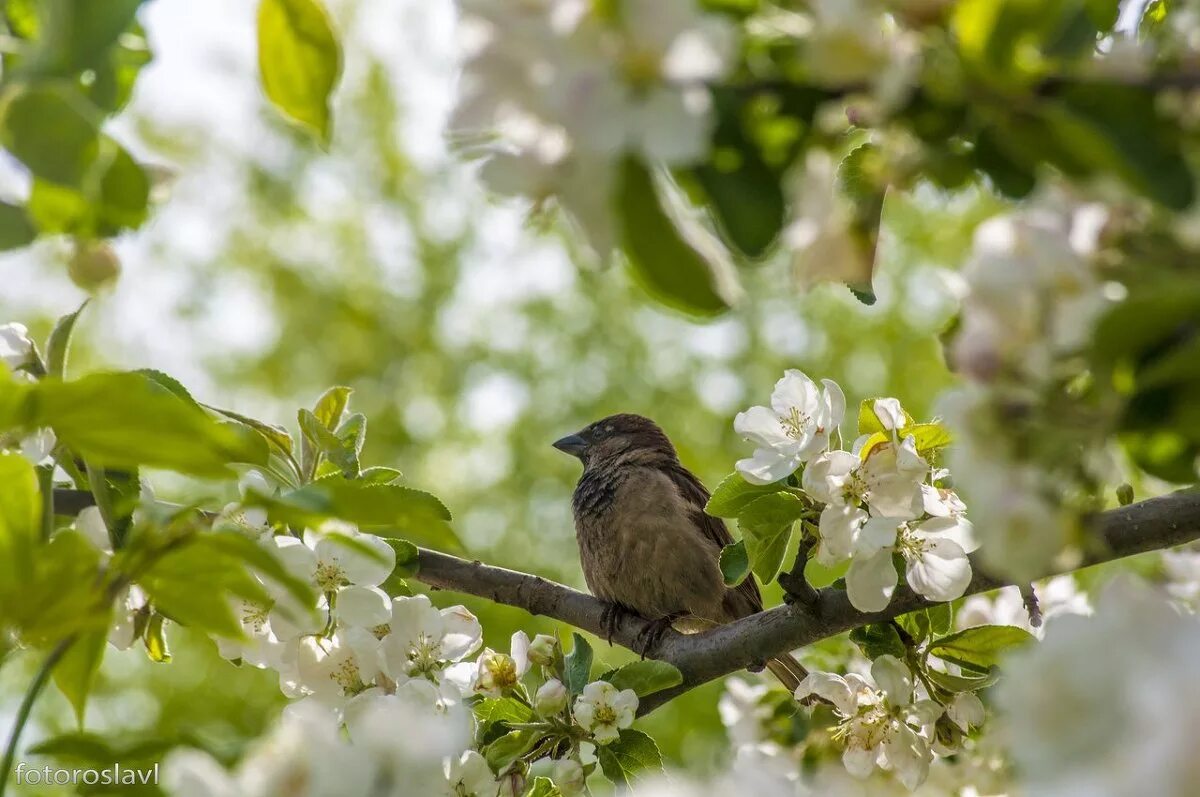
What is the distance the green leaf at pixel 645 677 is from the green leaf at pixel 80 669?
944mm

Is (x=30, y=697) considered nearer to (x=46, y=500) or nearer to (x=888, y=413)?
(x=46, y=500)

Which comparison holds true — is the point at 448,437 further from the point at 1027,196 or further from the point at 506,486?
the point at 1027,196

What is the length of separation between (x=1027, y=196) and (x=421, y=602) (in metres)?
1.19

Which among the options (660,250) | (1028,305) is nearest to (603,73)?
(660,250)

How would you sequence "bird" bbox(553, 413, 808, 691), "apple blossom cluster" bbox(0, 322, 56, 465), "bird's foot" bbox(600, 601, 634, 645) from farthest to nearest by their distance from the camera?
"bird" bbox(553, 413, 808, 691) → "bird's foot" bbox(600, 601, 634, 645) → "apple blossom cluster" bbox(0, 322, 56, 465)

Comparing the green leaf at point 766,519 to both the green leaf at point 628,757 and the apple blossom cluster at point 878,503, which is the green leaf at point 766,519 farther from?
the green leaf at point 628,757

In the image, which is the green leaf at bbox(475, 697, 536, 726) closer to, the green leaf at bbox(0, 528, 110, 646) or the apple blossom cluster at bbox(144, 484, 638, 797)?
the apple blossom cluster at bbox(144, 484, 638, 797)

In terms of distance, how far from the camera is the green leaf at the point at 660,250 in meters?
0.92

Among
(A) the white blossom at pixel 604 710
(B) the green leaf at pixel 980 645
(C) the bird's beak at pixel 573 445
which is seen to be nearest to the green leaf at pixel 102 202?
(A) the white blossom at pixel 604 710

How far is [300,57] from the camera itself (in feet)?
3.72

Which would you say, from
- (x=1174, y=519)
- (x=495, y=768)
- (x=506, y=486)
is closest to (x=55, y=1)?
(x=495, y=768)

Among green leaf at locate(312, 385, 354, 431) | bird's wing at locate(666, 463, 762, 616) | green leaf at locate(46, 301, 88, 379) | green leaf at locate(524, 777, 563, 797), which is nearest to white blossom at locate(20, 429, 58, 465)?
green leaf at locate(46, 301, 88, 379)

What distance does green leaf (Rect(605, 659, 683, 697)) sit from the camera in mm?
1969

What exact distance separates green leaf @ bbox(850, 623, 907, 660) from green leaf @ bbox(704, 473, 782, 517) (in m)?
0.36
